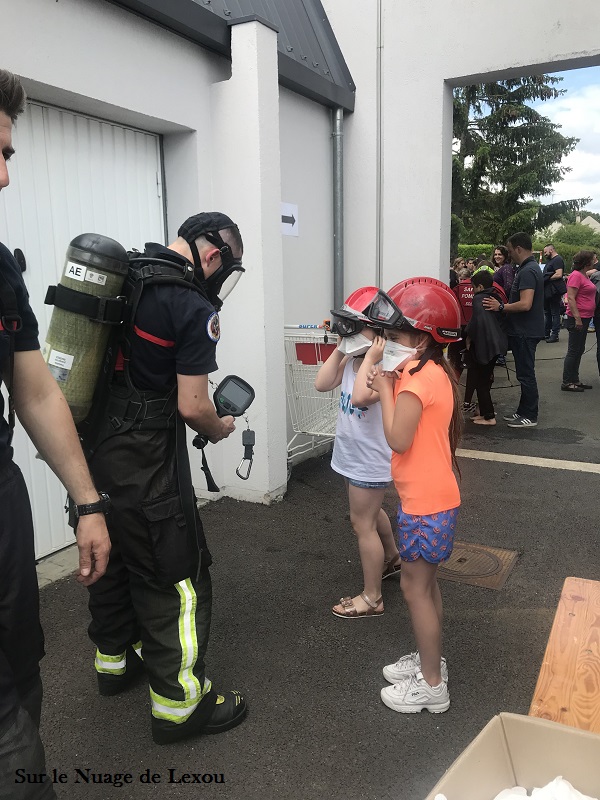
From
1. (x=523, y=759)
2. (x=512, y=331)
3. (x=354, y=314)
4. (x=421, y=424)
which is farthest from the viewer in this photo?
(x=512, y=331)

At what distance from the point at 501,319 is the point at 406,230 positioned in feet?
6.39

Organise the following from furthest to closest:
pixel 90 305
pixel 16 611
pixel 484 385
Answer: pixel 484 385 → pixel 90 305 → pixel 16 611

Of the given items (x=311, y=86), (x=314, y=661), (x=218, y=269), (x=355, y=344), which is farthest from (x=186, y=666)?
(x=311, y=86)

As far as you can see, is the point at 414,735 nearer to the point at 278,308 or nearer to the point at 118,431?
the point at 118,431

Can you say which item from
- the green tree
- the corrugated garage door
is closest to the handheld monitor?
the corrugated garage door

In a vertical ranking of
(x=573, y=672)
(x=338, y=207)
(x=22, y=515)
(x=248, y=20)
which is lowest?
(x=573, y=672)

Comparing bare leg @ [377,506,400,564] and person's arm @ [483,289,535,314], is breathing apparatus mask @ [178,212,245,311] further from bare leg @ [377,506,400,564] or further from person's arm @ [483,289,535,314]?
person's arm @ [483,289,535,314]

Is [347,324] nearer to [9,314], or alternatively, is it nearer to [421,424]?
[421,424]

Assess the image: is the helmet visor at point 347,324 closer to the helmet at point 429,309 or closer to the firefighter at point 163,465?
the helmet at point 429,309

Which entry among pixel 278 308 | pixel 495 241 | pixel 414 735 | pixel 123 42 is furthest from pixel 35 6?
pixel 495 241

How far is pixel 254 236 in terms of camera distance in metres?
4.91

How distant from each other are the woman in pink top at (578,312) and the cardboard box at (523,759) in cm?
901

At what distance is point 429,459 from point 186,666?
4.04 ft

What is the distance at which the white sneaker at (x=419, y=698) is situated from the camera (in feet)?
9.27
